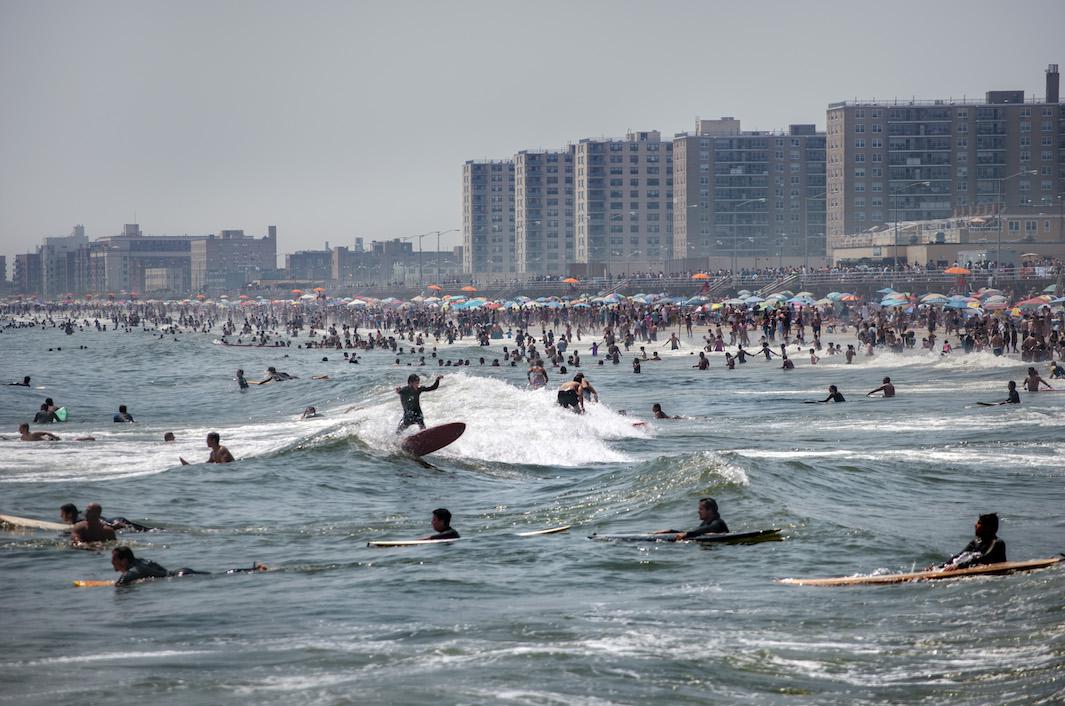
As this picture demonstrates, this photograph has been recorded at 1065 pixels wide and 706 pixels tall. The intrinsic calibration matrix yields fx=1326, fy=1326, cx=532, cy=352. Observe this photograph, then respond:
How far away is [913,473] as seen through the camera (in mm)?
21203

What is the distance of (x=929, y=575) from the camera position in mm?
13133

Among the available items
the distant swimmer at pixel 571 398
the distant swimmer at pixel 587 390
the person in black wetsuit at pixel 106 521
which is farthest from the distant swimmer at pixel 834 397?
the person in black wetsuit at pixel 106 521

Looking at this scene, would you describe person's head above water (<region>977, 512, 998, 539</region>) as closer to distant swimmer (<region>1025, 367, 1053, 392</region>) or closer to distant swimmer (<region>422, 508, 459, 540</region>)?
distant swimmer (<region>422, 508, 459, 540</region>)

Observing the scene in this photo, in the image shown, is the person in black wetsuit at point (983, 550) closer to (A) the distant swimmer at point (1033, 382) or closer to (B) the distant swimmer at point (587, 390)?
(B) the distant swimmer at point (587, 390)

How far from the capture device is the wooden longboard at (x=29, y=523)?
55.5 ft

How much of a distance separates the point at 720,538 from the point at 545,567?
86.6 inches

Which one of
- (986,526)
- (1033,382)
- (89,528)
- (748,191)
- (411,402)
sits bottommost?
(89,528)

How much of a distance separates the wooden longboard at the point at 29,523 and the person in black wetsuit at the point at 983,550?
35.3 ft

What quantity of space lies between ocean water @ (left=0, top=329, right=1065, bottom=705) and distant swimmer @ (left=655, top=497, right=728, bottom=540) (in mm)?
394

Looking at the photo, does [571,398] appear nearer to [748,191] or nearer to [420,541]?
[420,541]

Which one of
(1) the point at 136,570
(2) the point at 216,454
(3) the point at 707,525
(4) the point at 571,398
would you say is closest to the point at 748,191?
(4) the point at 571,398

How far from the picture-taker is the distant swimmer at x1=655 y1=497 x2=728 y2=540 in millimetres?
15484

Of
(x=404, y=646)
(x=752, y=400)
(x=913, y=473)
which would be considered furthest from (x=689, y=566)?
(x=752, y=400)

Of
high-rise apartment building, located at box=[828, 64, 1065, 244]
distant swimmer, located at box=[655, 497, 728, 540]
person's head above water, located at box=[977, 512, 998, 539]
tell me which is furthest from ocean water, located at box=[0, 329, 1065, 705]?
high-rise apartment building, located at box=[828, 64, 1065, 244]
